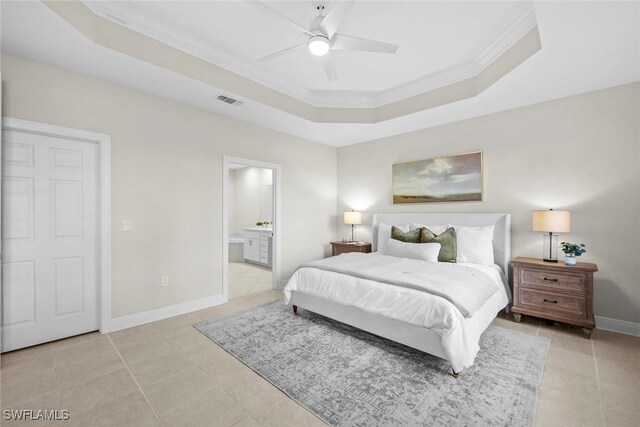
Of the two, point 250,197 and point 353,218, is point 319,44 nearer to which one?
point 353,218

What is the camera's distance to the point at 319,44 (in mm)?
2344

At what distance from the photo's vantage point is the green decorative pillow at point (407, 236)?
12.9 ft

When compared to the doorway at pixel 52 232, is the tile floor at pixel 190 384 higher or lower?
lower

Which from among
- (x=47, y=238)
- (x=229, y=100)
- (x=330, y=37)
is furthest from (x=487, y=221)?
(x=47, y=238)

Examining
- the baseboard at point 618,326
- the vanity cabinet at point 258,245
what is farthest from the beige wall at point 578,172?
the vanity cabinet at point 258,245

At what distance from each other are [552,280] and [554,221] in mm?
646

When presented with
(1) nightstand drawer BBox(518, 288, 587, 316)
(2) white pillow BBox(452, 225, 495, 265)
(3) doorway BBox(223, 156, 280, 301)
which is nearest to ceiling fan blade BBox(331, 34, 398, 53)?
(3) doorway BBox(223, 156, 280, 301)

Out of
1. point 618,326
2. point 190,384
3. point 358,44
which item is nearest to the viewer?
point 190,384

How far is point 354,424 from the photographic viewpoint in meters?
1.72

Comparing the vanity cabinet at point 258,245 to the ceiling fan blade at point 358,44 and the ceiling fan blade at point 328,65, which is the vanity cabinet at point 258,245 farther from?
the ceiling fan blade at point 358,44

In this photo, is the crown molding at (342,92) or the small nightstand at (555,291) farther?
the small nightstand at (555,291)

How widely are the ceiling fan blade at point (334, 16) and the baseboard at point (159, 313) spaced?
3.46 meters

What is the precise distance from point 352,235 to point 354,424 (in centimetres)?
399

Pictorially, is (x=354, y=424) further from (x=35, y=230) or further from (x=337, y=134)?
(x=337, y=134)
